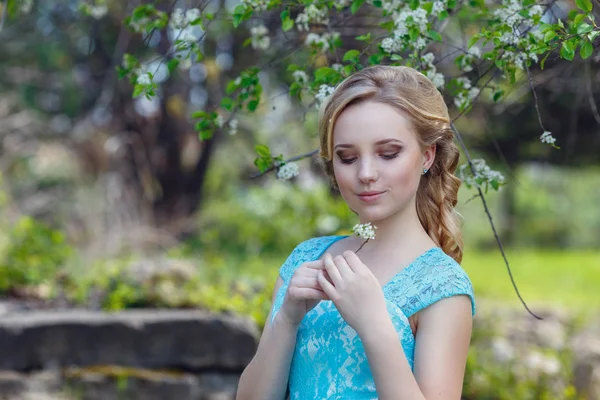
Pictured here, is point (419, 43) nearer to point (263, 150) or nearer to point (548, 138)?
point (548, 138)

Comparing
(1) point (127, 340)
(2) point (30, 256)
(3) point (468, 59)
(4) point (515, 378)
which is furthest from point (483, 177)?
(2) point (30, 256)

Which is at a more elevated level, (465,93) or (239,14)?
(239,14)

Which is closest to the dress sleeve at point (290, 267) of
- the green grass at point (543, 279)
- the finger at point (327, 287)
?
the finger at point (327, 287)

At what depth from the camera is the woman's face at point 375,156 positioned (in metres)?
1.67

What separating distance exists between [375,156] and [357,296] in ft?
1.05

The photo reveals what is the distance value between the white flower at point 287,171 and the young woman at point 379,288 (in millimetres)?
465

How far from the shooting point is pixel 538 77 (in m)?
4.31

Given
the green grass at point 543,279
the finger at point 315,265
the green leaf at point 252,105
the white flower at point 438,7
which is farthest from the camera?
the green grass at point 543,279

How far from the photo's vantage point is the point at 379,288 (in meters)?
1.57

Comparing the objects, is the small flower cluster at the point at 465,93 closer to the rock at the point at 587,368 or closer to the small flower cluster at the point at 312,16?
the small flower cluster at the point at 312,16

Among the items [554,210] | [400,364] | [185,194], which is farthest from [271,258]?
[554,210]

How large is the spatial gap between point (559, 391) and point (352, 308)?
3.77 metres

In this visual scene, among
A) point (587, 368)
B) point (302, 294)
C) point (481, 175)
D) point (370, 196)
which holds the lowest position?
point (587, 368)

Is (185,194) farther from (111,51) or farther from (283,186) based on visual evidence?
(111,51)
